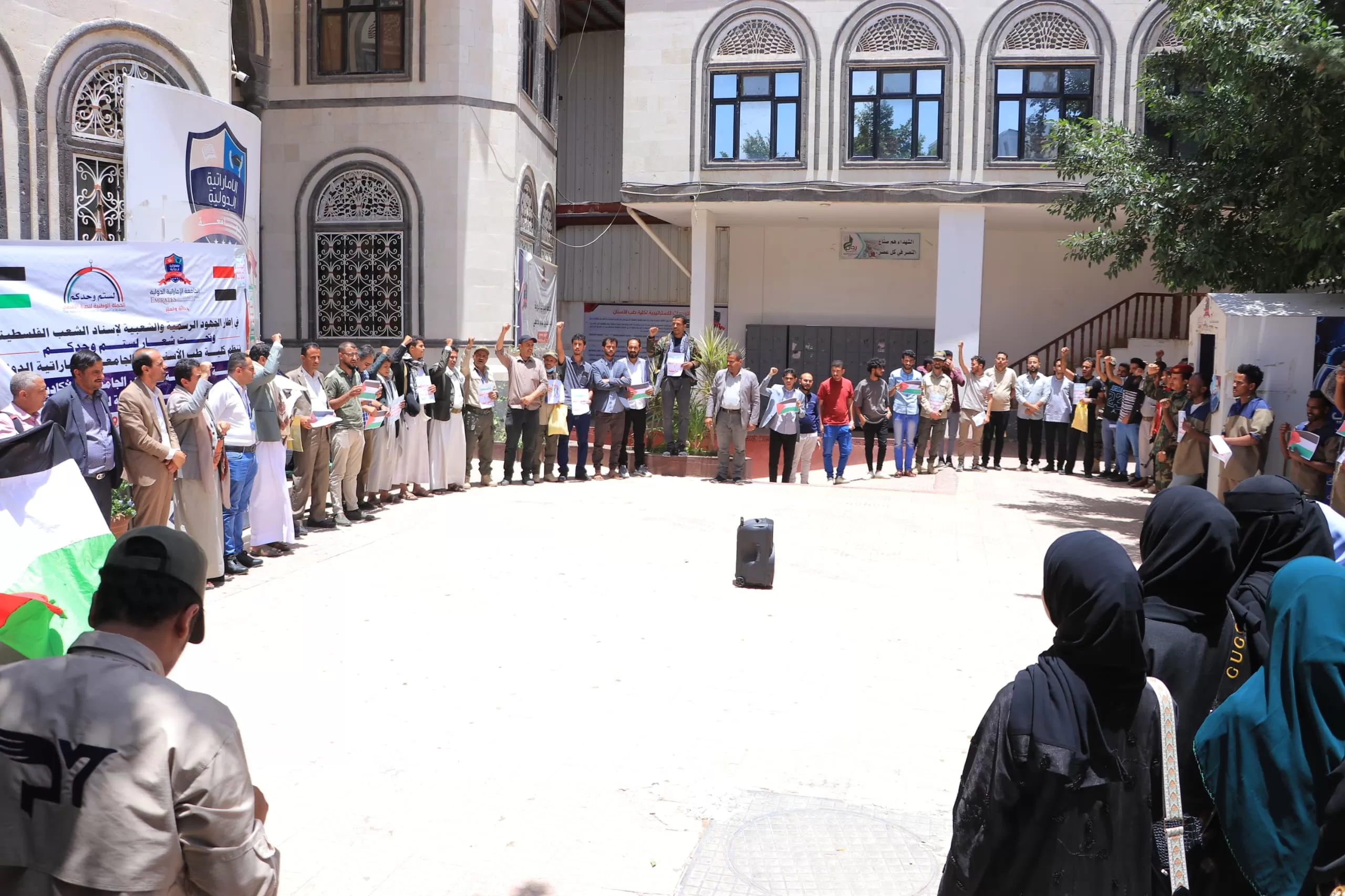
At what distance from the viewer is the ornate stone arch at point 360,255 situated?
18.4 meters

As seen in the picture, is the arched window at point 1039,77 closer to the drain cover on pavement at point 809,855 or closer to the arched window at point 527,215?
the arched window at point 527,215

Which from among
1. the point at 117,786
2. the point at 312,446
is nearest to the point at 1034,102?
the point at 312,446

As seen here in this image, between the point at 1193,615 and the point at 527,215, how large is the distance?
58.9ft

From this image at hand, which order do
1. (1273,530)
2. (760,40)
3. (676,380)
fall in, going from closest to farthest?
(1273,530) → (676,380) → (760,40)

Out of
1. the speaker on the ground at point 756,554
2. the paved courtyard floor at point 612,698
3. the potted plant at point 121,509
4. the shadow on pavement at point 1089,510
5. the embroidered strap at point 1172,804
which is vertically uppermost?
the embroidered strap at point 1172,804

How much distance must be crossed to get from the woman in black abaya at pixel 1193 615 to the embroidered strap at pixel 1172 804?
1.42ft

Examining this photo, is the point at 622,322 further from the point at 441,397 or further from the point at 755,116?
the point at 441,397

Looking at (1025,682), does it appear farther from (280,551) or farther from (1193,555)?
(280,551)

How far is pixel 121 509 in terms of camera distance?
856 cm

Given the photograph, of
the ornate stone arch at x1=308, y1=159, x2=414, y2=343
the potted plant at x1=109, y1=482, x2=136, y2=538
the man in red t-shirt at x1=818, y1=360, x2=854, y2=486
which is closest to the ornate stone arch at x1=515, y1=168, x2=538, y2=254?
the ornate stone arch at x1=308, y1=159, x2=414, y2=343

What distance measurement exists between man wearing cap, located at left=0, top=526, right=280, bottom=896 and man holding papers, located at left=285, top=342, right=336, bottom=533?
8084 millimetres

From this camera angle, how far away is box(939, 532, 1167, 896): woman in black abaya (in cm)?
242

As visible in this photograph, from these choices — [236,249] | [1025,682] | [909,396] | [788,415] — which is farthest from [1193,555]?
[909,396]

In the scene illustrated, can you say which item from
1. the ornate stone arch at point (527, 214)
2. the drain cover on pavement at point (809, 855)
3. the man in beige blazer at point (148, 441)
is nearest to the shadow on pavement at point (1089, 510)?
the drain cover on pavement at point (809, 855)
